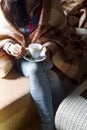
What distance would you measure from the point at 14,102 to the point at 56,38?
0.44m

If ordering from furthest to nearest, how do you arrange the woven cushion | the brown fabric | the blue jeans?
the brown fabric < the blue jeans < the woven cushion

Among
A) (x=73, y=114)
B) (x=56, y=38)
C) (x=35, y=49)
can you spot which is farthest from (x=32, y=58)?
(x=73, y=114)

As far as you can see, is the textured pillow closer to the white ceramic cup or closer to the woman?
the woman

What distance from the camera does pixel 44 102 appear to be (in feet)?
4.37

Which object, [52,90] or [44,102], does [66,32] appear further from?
[44,102]

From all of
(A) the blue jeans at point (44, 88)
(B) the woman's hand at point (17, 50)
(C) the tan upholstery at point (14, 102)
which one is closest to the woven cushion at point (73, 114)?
(A) the blue jeans at point (44, 88)

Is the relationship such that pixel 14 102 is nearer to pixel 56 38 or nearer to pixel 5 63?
pixel 5 63

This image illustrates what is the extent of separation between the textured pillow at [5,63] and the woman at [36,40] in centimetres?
4

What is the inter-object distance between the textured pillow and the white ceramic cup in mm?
141

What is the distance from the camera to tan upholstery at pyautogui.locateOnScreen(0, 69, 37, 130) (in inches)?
50.7

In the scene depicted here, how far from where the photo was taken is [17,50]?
1350 mm

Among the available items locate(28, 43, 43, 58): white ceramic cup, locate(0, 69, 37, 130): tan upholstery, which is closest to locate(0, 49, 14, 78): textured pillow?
locate(0, 69, 37, 130): tan upholstery

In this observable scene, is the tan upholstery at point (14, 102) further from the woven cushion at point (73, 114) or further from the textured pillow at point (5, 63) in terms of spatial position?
the woven cushion at point (73, 114)

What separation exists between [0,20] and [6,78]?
0.99 feet
